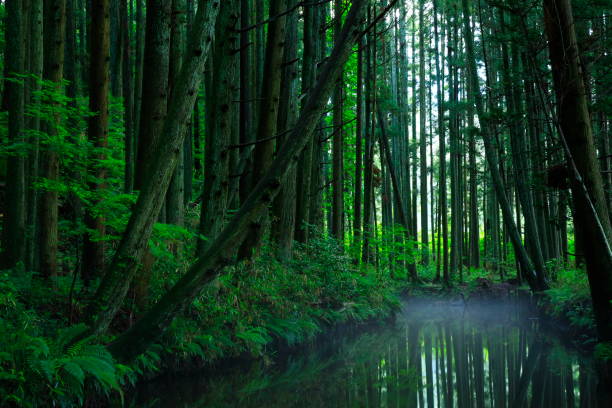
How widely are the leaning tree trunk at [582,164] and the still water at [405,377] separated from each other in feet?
3.66

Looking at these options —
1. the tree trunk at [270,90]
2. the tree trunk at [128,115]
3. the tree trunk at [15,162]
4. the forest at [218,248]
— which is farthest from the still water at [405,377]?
the tree trunk at [128,115]

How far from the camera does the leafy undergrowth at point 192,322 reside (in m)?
4.10

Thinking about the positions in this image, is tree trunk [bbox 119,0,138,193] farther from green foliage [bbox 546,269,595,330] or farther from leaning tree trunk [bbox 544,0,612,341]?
green foliage [bbox 546,269,595,330]

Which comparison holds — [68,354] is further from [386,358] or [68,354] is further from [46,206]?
[386,358]

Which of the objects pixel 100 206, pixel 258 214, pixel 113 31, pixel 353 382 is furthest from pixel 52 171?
pixel 113 31

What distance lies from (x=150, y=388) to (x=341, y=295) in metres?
6.43

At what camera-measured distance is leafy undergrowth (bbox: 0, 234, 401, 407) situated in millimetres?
4102

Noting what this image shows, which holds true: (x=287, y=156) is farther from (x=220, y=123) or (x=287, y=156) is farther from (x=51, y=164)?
(x=51, y=164)

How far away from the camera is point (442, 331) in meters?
11.4

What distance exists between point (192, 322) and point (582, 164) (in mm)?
5515

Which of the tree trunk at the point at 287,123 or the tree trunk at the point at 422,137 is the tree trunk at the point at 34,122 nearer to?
the tree trunk at the point at 287,123

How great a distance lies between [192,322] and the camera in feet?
22.5

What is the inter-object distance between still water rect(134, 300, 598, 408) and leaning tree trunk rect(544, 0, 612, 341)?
1.12 metres

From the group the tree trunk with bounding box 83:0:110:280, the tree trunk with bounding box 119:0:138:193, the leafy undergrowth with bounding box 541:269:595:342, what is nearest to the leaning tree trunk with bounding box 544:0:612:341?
the leafy undergrowth with bounding box 541:269:595:342
